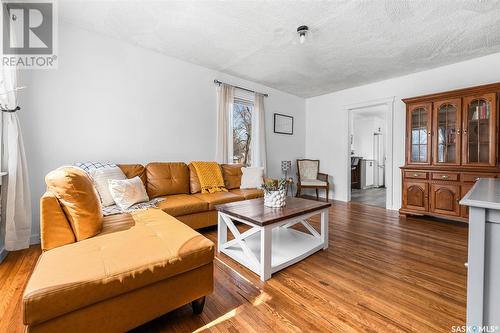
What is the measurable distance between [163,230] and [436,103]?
4105 millimetres

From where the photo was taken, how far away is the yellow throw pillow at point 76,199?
4.49 feet

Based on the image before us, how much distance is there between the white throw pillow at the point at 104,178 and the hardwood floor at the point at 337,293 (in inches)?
30.8

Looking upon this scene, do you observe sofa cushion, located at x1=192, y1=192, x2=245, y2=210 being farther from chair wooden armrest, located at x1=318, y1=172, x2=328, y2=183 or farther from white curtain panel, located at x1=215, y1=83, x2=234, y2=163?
chair wooden armrest, located at x1=318, y1=172, x2=328, y2=183

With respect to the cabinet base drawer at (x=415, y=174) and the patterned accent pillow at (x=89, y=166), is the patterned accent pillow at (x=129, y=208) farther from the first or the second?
the cabinet base drawer at (x=415, y=174)

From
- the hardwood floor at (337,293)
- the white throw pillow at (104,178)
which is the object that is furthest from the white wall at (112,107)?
the hardwood floor at (337,293)

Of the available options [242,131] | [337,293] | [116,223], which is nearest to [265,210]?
[337,293]

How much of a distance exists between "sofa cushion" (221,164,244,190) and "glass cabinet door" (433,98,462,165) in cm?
303

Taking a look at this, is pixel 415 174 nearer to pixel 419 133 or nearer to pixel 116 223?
pixel 419 133

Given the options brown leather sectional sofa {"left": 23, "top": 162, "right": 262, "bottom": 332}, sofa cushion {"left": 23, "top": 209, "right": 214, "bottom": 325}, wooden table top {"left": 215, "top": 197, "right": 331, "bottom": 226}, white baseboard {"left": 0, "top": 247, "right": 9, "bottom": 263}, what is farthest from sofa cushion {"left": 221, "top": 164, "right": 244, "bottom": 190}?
white baseboard {"left": 0, "top": 247, "right": 9, "bottom": 263}

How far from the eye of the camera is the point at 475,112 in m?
3.05

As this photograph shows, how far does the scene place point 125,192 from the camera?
7.64ft

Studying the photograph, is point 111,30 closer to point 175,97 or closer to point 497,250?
point 175,97

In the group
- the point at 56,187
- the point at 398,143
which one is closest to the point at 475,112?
the point at 398,143

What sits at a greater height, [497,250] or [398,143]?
[398,143]
